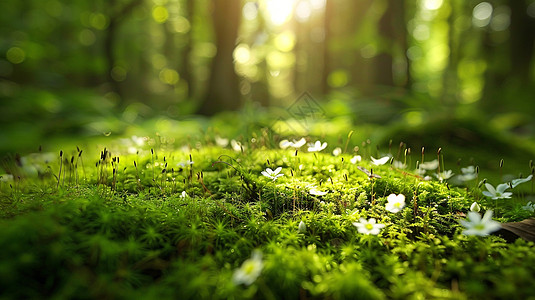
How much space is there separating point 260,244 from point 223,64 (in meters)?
9.15

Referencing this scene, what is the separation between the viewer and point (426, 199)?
218 centimetres

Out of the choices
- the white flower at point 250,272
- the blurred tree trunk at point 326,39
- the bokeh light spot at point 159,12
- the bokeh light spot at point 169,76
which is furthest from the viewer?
the bokeh light spot at point 169,76

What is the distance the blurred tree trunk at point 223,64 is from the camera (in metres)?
9.64

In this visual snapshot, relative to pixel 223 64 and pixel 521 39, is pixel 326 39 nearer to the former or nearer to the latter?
pixel 223 64

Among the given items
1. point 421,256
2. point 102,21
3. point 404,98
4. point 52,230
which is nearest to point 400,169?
point 421,256

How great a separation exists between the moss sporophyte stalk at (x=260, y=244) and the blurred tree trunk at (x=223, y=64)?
8278 millimetres

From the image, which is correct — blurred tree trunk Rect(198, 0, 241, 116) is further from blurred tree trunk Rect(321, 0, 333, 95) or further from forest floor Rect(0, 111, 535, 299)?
forest floor Rect(0, 111, 535, 299)

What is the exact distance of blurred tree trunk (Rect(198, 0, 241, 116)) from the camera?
9.64m

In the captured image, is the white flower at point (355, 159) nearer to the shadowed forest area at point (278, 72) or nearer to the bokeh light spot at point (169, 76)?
the shadowed forest area at point (278, 72)

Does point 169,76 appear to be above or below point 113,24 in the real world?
below

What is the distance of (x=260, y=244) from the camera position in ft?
5.56

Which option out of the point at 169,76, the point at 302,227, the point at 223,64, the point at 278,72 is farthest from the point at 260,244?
the point at 169,76

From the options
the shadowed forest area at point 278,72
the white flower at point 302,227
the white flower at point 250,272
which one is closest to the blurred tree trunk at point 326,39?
the shadowed forest area at point 278,72

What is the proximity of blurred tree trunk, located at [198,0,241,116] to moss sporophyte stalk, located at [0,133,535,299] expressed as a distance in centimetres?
828
